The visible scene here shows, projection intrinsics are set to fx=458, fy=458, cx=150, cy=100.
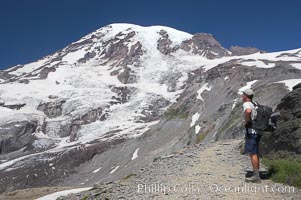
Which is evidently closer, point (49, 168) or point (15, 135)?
point (49, 168)

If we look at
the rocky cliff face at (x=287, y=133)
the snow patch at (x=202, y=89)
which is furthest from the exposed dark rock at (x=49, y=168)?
the rocky cliff face at (x=287, y=133)

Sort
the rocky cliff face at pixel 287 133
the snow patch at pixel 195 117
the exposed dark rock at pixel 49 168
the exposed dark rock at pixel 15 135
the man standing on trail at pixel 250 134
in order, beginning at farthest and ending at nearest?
the exposed dark rock at pixel 15 135
the exposed dark rock at pixel 49 168
the snow patch at pixel 195 117
the rocky cliff face at pixel 287 133
the man standing on trail at pixel 250 134

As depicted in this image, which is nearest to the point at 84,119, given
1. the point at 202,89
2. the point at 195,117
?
the point at 202,89

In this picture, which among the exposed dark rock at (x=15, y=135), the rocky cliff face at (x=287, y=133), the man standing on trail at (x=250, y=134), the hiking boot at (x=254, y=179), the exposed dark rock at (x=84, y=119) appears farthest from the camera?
the exposed dark rock at (x=84, y=119)

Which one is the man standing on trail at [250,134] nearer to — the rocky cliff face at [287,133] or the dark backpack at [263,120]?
the dark backpack at [263,120]

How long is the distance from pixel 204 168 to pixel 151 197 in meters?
3.03

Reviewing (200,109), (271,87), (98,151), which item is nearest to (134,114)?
(98,151)

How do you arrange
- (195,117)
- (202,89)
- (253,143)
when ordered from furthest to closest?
(202,89)
(195,117)
(253,143)

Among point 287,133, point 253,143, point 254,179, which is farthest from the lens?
point 287,133

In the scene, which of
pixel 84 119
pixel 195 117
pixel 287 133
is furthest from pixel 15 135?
pixel 287 133

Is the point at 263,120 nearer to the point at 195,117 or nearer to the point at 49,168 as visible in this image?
the point at 195,117

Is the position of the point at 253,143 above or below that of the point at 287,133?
below

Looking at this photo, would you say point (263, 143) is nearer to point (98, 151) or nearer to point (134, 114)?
point (98, 151)

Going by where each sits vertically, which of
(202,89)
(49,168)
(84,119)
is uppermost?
(202,89)
